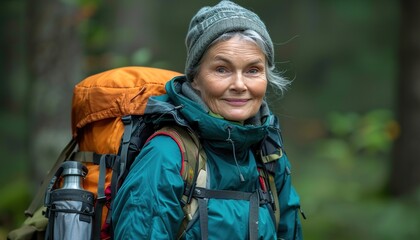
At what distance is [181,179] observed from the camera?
3469mm

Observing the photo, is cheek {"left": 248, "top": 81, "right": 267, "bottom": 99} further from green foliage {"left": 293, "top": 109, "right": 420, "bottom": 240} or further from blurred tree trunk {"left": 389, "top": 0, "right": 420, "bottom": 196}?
blurred tree trunk {"left": 389, "top": 0, "right": 420, "bottom": 196}

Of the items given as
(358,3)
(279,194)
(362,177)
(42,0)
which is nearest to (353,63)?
(358,3)

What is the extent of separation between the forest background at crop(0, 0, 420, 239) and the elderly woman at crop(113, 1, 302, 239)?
59 cm

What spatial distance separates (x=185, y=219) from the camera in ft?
11.6

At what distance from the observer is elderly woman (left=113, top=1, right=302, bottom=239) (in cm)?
340

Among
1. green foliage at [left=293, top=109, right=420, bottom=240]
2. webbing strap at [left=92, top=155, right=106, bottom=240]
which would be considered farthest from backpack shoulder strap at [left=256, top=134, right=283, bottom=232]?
green foliage at [left=293, top=109, right=420, bottom=240]

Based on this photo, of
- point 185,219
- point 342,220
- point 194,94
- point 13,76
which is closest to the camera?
point 185,219

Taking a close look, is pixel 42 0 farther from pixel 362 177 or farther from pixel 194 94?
pixel 362 177

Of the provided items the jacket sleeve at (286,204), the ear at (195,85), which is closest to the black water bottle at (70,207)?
the ear at (195,85)

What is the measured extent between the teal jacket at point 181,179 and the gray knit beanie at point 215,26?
0.20 metres

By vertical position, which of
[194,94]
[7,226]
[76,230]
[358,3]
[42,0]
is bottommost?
[7,226]

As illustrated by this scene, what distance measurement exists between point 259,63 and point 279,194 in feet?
2.64

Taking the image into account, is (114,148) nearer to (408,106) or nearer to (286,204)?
(286,204)

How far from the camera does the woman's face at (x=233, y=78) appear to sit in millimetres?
3664
